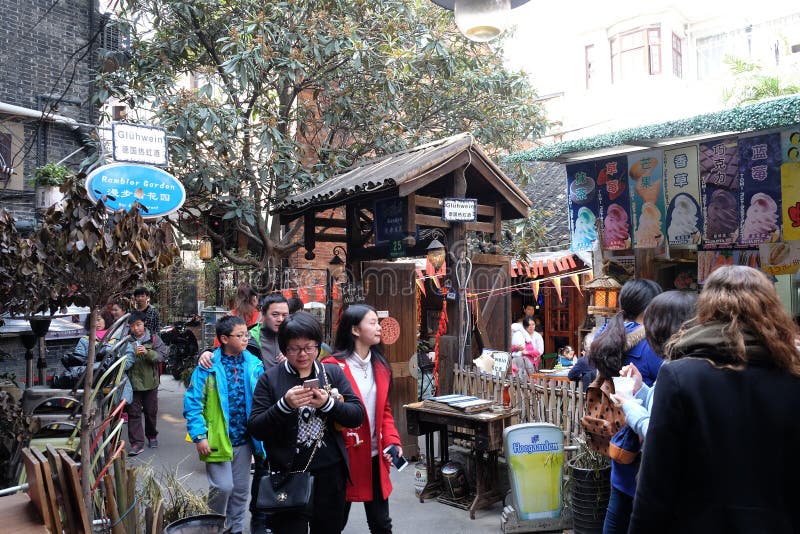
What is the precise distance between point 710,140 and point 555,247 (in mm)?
A: 6733

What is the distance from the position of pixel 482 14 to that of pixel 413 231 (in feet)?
15.0

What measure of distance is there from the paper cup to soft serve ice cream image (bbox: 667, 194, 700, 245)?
4.43 metres

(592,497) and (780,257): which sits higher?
(780,257)

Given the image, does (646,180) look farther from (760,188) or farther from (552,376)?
(552,376)

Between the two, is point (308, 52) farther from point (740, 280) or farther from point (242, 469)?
point (740, 280)

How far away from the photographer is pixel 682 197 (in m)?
7.18

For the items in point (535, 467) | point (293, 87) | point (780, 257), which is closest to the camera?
point (535, 467)

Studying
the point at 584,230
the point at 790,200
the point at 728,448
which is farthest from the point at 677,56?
the point at 728,448

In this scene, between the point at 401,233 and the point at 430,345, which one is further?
the point at 430,345

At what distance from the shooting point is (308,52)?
9852 mm

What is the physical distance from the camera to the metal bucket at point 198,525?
405cm

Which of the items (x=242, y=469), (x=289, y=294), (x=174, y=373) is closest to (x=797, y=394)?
(x=242, y=469)

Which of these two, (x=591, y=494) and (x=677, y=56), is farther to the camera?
(x=677, y=56)

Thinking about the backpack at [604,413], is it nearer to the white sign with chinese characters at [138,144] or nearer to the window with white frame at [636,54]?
the white sign with chinese characters at [138,144]
